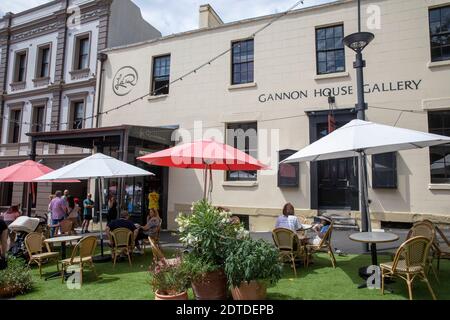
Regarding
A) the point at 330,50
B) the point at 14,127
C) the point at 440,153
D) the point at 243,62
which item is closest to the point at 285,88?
the point at 330,50

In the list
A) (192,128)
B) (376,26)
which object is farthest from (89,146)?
(376,26)

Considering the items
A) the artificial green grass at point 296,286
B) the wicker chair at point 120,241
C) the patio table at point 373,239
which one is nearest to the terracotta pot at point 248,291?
the artificial green grass at point 296,286

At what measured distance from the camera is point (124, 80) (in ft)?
51.2

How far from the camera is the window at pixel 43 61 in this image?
1956cm

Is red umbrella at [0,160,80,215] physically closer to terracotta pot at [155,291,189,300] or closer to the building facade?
the building facade

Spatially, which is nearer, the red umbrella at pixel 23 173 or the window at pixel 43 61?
the red umbrella at pixel 23 173

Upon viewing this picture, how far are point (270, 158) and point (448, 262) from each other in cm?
615

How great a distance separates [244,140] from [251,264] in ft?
28.2

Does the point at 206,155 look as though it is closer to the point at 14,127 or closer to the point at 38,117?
the point at 38,117

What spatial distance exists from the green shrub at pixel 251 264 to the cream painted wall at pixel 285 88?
711cm

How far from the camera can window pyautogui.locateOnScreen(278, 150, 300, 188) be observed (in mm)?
11555

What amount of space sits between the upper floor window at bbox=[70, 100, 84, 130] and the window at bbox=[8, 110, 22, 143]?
180 inches

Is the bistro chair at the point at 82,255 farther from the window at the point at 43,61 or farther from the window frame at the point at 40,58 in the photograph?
the window at the point at 43,61
